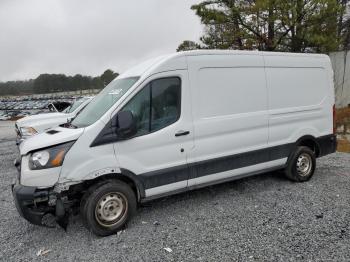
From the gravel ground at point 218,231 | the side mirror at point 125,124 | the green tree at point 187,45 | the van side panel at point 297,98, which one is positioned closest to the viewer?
the gravel ground at point 218,231

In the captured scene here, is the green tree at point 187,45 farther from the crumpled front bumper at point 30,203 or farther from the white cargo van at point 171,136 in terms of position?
the crumpled front bumper at point 30,203

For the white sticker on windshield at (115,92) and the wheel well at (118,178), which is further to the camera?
the white sticker on windshield at (115,92)

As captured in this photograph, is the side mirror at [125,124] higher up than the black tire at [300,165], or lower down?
higher up

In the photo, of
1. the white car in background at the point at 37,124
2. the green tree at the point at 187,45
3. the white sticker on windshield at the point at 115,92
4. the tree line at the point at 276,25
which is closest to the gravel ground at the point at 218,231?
the white sticker on windshield at the point at 115,92

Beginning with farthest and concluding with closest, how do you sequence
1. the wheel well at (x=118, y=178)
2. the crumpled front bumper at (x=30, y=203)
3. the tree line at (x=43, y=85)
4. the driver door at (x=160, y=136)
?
the tree line at (x=43, y=85) < the driver door at (x=160, y=136) < the wheel well at (x=118, y=178) < the crumpled front bumper at (x=30, y=203)

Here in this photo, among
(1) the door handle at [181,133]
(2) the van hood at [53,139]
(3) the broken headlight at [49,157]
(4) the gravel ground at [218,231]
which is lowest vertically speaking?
(4) the gravel ground at [218,231]

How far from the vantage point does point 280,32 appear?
17.0m

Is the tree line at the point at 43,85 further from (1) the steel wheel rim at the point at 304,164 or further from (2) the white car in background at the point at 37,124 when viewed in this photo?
(1) the steel wheel rim at the point at 304,164

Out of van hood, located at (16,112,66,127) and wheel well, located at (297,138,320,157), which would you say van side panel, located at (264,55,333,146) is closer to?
wheel well, located at (297,138,320,157)

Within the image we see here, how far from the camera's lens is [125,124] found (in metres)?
3.73

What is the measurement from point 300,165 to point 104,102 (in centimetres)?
378

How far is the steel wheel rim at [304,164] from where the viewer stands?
5.66 metres

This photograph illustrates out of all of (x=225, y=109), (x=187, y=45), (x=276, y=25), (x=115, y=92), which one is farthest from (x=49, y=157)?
(x=187, y=45)

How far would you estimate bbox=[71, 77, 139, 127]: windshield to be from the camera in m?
4.02
